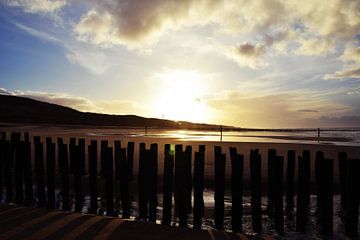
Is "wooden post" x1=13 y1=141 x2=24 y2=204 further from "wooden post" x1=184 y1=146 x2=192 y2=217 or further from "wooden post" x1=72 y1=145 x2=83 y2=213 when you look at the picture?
"wooden post" x1=184 y1=146 x2=192 y2=217

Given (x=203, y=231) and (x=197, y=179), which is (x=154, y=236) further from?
(x=197, y=179)

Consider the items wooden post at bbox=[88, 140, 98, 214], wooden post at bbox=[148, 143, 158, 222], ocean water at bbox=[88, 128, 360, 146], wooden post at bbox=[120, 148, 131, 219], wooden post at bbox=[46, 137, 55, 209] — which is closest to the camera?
wooden post at bbox=[148, 143, 158, 222]

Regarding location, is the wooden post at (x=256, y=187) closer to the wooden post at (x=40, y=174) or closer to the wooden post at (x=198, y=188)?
the wooden post at (x=198, y=188)

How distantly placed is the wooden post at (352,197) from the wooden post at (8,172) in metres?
6.77

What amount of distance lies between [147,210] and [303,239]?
8.85 feet

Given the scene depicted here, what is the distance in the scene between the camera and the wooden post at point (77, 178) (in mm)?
7100

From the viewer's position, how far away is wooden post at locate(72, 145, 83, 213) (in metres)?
7.10

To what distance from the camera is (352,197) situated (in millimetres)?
5734

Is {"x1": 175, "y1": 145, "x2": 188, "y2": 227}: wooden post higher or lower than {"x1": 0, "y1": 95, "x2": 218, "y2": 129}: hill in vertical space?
lower

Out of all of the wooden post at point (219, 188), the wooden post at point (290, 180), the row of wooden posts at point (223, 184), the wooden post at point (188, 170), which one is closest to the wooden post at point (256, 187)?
the row of wooden posts at point (223, 184)

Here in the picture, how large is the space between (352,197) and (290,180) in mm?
1028

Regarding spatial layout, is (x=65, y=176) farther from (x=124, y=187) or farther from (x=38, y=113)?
(x=38, y=113)

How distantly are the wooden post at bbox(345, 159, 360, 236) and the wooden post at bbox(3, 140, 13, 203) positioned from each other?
6771 mm

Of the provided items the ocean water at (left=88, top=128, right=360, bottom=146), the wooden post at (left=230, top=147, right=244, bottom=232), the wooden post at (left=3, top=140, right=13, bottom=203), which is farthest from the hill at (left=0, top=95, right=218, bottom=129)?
the wooden post at (left=230, top=147, right=244, bottom=232)
